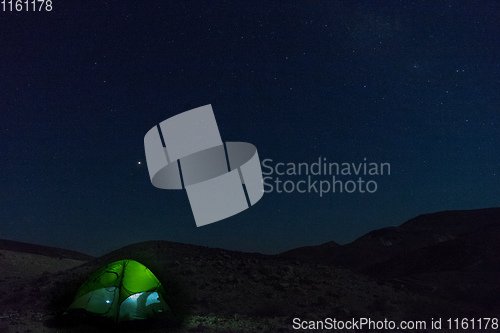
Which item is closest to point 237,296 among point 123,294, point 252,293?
point 252,293

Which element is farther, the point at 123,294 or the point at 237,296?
the point at 237,296

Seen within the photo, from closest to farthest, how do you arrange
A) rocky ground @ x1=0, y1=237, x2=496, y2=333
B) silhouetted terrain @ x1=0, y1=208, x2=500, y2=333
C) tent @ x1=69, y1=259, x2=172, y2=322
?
tent @ x1=69, y1=259, x2=172, y2=322 → rocky ground @ x1=0, y1=237, x2=496, y2=333 → silhouetted terrain @ x1=0, y1=208, x2=500, y2=333

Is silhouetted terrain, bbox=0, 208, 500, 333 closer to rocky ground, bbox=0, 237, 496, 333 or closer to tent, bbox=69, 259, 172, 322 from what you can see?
rocky ground, bbox=0, 237, 496, 333

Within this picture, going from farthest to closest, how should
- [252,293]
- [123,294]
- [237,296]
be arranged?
[252,293] < [237,296] < [123,294]

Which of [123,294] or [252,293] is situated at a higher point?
[123,294]

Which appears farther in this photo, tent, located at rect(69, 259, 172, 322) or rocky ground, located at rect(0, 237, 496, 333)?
rocky ground, located at rect(0, 237, 496, 333)

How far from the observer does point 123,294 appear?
40.6 ft

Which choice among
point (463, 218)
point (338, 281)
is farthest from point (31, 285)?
point (463, 218)

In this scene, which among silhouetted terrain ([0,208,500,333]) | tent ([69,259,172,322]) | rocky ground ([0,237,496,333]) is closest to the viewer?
tent ([69,259,172,322])

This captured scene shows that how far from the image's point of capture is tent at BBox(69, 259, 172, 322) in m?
12.3

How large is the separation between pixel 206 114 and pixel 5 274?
73.7 feet

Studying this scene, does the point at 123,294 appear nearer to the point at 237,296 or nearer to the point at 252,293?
the point at 237,296

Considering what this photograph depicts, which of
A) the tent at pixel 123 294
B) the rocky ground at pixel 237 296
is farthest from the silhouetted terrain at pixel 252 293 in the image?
the tent at pixel 123 294

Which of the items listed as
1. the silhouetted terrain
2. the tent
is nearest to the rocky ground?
the silhouetted terrain
